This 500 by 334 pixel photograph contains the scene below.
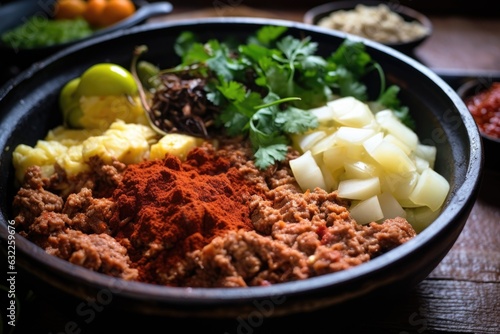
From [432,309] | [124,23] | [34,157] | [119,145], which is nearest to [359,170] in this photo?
[432,309]

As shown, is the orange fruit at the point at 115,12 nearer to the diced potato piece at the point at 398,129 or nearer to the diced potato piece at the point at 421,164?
the diced potato piece at the point at 398,129

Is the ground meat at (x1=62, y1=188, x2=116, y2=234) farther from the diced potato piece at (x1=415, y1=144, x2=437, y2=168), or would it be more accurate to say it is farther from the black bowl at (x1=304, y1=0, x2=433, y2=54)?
the black bowl at (x1=304, y1=0, x2=433, y2=54)

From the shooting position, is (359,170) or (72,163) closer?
(359,170)

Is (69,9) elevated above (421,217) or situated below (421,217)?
above

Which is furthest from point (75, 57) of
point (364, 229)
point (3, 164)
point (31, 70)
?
point (364, 229)

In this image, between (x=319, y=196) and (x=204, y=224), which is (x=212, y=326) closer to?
(x=204, y=224)

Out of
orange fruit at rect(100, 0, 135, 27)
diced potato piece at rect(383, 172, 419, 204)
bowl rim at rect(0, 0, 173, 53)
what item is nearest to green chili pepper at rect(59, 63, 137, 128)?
bowl rim at rect(0, 0, 173, 53)

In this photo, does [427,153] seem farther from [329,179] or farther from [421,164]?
[329,179]
